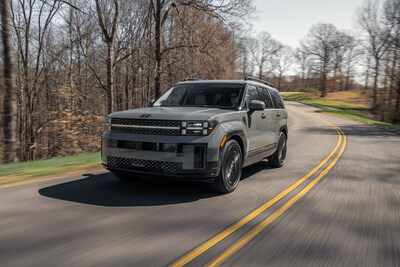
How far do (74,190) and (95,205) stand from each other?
0.97 meters

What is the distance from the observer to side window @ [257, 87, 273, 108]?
734 cm

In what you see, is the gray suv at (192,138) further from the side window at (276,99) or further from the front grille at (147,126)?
the side window at (276,99)

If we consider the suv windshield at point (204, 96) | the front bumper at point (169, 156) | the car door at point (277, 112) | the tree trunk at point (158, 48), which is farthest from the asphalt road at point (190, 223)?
the tree trunk at point (158, 48)

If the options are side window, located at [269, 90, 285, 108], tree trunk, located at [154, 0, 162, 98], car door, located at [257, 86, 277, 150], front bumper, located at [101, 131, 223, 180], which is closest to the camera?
front bumper, located at [101, 131, 223, 180]

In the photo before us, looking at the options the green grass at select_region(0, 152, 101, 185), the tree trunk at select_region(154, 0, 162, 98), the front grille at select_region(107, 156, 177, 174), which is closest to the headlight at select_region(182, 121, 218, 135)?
the front grille at select_region(107, 156, 177, 174)

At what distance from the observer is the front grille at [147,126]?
4.86 m

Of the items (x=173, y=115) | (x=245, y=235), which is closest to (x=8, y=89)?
(x=173, y=115)

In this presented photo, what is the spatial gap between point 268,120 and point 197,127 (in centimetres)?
299

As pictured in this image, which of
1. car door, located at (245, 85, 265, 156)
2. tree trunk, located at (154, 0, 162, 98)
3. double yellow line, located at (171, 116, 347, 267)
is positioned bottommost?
double yellow line, located at (171, 116, 347, 267)

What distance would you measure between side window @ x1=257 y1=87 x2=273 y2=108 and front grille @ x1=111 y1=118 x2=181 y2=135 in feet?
10.0

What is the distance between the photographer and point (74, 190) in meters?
5.41

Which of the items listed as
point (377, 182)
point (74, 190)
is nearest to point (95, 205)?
point (74, 190)

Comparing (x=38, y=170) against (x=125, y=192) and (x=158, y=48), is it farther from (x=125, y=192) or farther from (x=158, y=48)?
(x=158, y=48)

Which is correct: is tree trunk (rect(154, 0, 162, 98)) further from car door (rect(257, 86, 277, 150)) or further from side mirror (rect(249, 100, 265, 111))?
side mirror (rect(249, 100, 265, 111))
